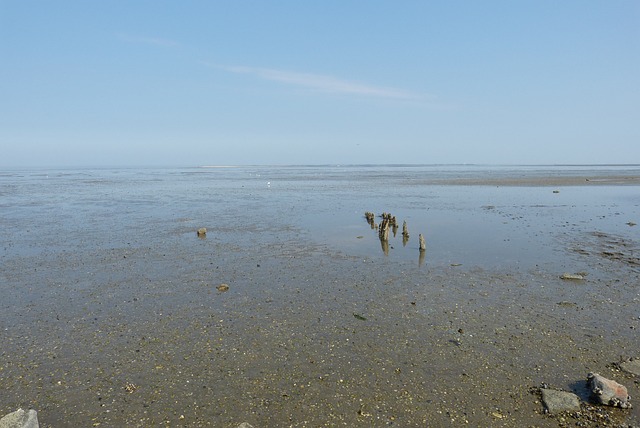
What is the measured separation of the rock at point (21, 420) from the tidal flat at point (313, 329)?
1.73 feet

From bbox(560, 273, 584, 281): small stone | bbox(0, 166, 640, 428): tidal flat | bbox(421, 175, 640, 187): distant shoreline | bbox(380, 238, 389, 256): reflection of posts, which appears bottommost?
bbox(0, 166, 640, 428): tidal flat

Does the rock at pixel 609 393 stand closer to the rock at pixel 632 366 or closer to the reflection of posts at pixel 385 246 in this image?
the rock at pixel 632 366

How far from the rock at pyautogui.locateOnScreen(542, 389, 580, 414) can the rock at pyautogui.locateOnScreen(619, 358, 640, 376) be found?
2.00 metres

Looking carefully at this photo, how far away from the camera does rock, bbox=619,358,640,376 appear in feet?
29.4

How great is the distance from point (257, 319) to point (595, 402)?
8.02 meters

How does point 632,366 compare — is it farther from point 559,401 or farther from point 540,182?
point 540,182

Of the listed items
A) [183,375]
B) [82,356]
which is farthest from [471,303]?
[82,356]

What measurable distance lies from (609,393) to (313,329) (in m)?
6.51

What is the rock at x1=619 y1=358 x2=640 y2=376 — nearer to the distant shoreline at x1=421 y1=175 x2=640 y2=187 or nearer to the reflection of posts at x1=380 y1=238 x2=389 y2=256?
the reflection of posts at x1=380 y1=238 x2=389 y2=256

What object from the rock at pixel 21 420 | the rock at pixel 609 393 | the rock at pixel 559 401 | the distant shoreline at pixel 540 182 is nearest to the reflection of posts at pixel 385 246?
the rock at pixel 559 401

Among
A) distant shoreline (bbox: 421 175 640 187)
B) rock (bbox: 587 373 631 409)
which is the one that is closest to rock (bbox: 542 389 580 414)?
rock (bbox: 587 373 631 409)

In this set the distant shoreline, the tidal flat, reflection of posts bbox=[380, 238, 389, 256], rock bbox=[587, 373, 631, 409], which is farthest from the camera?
the distant shoreline

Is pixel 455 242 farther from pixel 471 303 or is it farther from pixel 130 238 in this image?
pixel 130 238

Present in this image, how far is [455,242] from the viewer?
22859 mm
